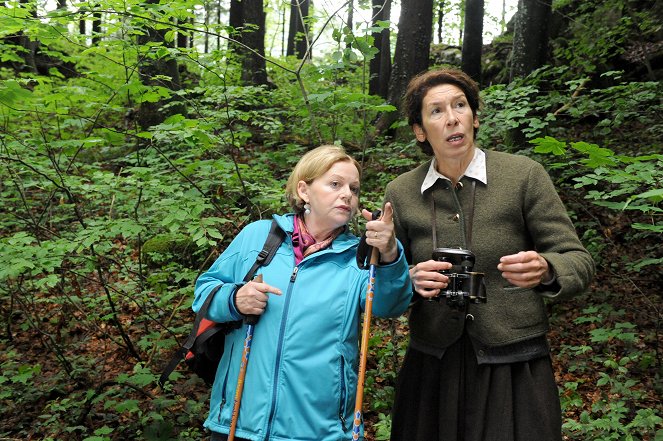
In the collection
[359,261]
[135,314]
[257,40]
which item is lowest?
[135,314]

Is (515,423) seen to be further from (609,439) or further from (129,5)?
(129,5)

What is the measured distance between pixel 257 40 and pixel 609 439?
8.62 m

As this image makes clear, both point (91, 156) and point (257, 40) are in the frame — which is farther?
point (257, 40)

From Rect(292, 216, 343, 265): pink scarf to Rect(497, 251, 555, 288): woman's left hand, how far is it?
0.73 meters

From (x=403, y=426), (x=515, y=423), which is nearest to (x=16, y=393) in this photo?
(x=403, y=426)

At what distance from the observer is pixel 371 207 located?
4.39 m

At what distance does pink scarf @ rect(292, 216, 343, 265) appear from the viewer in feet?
7.09

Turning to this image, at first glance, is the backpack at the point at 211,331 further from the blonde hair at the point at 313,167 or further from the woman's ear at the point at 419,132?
the woman's ear at the point at 419,132

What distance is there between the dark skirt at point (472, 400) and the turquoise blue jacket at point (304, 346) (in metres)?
0.25

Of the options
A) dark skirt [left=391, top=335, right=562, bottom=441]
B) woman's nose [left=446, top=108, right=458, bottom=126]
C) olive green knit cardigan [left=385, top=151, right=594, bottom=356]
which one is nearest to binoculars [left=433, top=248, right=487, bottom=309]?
olive green knit cardigan [left=385, top=151, right=594, bottom=356]

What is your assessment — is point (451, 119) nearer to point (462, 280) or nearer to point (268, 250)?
point (462, 280)

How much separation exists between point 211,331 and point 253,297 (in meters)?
0.33

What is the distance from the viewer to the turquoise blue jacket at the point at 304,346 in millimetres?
1946

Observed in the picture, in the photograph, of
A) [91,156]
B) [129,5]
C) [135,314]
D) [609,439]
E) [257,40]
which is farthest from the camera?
[257,40]
